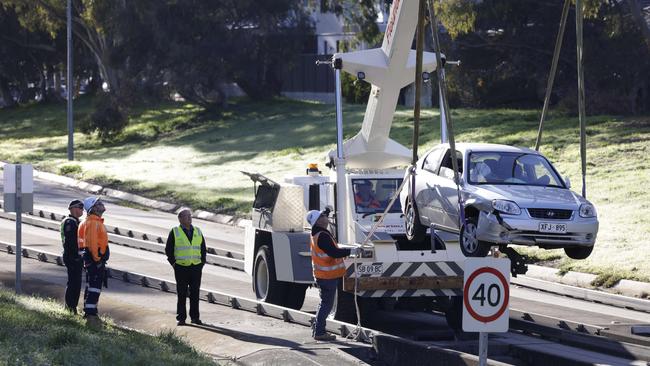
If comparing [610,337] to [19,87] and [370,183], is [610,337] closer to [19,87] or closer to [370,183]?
[370,183]

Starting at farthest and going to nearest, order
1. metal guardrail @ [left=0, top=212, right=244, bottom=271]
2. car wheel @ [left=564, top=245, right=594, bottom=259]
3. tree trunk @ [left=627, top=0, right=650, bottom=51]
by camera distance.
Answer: tree trunk @ [left=627, top=0, right=650, bottom=51] → metal guardrail @ [left=0, top=212, right=244, bottom=271] → car wheel @ [left=564, top=245, right=594, bottom=259]

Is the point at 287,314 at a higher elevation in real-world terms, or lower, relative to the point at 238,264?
higher

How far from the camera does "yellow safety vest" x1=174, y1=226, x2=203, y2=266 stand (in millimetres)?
16188

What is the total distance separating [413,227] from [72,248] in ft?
15.7

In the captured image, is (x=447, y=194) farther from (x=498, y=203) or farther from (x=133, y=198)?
(x=133, y=198)

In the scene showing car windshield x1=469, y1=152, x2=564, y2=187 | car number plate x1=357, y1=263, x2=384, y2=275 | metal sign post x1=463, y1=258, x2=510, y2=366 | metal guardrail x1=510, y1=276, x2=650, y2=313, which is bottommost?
metal guardrail x1=510, y1=276, x2=650, y2=313

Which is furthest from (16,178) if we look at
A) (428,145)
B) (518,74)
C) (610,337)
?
(518,74)

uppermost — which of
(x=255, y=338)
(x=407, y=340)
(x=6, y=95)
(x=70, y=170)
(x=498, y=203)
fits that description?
(x=498, y=203)

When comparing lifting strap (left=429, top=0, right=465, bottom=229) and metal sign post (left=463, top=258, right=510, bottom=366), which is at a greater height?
lifting strap (left=429, top=0, right=465, bottom=229)

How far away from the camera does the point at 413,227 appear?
52.8ft

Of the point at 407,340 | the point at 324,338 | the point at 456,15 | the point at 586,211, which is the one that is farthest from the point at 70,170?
the point at 586,211

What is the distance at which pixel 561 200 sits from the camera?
1446 cm

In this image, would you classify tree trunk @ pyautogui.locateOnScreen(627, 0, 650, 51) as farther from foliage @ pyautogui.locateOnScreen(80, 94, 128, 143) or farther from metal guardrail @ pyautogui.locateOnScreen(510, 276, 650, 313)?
foliage @ pyautogui.locateOnScreen(80, 94, 128, 143)

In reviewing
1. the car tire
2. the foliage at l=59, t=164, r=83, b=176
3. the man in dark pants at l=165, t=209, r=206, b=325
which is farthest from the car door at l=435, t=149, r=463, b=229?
the foliage at l=59, t=164, r=83, b=176
